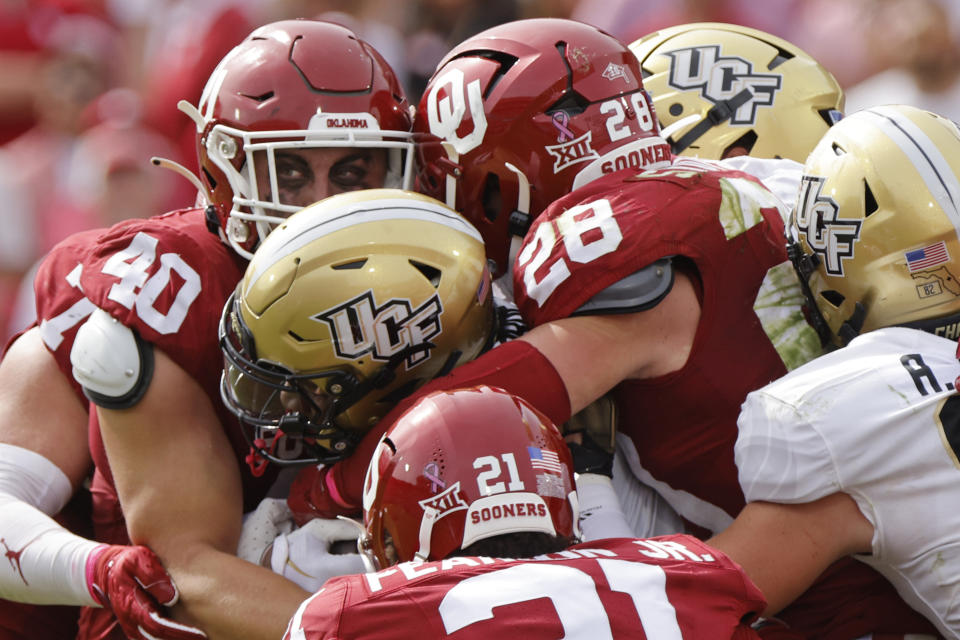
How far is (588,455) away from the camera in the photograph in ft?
8.26

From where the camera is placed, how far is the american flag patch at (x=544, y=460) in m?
1.90

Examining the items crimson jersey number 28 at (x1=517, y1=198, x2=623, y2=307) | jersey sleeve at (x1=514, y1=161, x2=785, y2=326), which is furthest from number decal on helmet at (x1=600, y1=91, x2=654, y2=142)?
crimson jersey number 28 at (x1=517, y1=198, x2=623, y2=307)

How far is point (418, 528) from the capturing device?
1884 mm

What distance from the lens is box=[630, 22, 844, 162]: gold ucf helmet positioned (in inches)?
123

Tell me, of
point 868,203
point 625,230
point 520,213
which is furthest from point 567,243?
point 868,203

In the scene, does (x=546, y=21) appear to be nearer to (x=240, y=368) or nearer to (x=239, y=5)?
(x=240, y=368)

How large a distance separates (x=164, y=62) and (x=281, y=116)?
289 cm

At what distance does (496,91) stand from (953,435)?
1203 millimetres

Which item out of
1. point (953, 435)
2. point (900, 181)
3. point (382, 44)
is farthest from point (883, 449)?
point (382, 44)

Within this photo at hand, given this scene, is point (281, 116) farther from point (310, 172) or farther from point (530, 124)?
point (530, 124)

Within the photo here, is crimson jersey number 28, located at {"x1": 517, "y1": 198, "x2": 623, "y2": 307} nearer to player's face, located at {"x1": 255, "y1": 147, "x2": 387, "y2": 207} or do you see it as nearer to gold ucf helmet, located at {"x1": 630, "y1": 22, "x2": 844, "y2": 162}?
player's face, located at {"x1": 255, "y1": 147, "x2": 387, "y2": 207}

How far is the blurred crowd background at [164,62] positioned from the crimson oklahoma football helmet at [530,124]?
7.19 feet

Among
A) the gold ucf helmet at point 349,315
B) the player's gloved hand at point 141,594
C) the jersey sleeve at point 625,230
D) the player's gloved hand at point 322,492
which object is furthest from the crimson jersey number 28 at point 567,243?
the player's gloved hand at point 141,594

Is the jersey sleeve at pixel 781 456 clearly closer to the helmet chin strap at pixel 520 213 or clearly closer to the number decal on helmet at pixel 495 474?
the number decal on helmet at pixel 495 474
